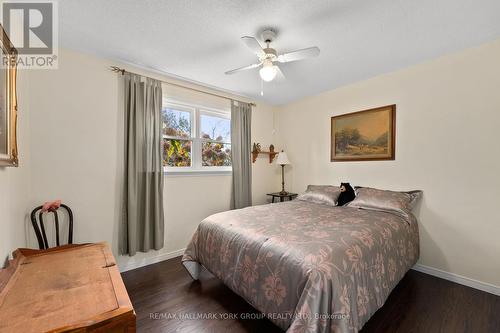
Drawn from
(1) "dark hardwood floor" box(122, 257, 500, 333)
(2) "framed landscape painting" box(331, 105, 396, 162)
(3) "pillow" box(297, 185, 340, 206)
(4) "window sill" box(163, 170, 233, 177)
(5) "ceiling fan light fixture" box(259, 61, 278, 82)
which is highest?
(5) "ceiling fan light fixture" box(259, 61, 278, 82)

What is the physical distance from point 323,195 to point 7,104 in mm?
3150

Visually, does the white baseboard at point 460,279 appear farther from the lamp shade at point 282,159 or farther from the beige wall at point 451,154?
the lamp shade at point 282,159

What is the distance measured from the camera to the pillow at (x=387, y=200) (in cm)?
240

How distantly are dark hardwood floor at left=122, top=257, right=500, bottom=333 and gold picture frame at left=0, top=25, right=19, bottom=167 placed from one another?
1.49m

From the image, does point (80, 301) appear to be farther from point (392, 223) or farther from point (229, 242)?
point (392, 223)

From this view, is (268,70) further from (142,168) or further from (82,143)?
(82,143)

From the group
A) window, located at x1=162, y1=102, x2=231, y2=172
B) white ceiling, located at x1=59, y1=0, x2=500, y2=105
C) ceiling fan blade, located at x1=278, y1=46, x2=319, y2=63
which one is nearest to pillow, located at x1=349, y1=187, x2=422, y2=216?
white ceiling, located at x1=59, y1=0, x2=500, y2=105

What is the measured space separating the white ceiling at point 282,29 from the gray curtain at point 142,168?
36 cm

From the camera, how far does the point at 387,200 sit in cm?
249

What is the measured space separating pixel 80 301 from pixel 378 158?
3.25 meters

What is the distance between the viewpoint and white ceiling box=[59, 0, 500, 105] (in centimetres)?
166

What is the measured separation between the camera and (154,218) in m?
2.71

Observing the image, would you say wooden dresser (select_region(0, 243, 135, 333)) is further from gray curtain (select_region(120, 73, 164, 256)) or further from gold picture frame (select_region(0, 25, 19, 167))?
gray curtain (select_region(120, 73, 164, 256))

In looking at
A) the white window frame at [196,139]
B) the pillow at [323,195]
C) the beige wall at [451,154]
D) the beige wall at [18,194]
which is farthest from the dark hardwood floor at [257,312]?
the white window frame at [196,139]
